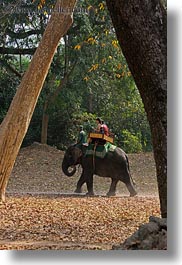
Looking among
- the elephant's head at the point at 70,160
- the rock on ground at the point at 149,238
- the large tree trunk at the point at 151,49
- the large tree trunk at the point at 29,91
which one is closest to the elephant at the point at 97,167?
the elephant's head at the point at 70,160

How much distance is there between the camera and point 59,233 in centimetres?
315

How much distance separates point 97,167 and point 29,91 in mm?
672

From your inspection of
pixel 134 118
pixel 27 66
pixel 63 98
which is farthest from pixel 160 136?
pixel 27 66

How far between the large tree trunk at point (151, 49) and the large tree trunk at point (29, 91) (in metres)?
0.38

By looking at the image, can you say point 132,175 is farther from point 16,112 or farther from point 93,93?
point 16,112

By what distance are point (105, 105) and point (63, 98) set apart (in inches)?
7.6

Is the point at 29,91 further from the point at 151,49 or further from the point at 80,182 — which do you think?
the point at 151,49

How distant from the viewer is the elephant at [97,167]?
138 inches

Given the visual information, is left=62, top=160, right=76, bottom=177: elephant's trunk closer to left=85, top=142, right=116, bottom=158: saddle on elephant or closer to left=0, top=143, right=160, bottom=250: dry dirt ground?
left=0, top=143, right=160, bottom=250: dry dirt ground

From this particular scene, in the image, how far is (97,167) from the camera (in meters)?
4.09

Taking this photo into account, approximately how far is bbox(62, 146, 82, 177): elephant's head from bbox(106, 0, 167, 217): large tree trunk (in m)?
0.56

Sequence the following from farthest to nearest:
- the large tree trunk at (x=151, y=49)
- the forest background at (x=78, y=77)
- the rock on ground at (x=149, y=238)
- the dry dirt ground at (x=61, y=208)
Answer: the forest background at (x=78, y=77) → the dry dirt ground at (x=61, y=208) → the large tree trunk at (x=151, y=49) → the rock on ground at (x=149, y=238)

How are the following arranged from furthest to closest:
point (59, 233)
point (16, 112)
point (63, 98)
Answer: point (16, 112) < point (63, 98) < point (59, 233)

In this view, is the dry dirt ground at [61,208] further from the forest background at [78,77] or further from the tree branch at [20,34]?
the tree branch at [20,34]
